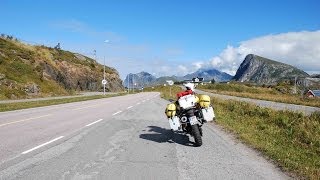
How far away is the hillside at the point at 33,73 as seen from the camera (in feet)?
183

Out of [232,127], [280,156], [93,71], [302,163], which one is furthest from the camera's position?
[93,71]

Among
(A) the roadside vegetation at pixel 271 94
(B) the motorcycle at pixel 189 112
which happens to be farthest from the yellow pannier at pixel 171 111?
(A) the roadside vegetation at pixel 271 94

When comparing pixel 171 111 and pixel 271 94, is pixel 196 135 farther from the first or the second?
pixel 271 94

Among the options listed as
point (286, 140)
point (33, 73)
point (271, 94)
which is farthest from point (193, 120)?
point (271, 94)

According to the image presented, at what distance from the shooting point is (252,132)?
51.5ft

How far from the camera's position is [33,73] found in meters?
64.5

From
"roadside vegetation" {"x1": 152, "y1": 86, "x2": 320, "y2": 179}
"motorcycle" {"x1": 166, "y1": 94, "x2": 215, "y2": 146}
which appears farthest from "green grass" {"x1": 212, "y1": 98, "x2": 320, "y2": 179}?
"motorcycle" {"x1": 166, "y1": 94, "x2": 215, "y2": 146}

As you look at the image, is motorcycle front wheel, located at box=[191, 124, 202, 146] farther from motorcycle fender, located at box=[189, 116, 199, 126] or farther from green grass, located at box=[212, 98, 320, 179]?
green grass, located at box=[212, 98, 320, 179]

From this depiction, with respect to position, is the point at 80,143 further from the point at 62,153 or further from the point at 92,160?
the point at 92,160

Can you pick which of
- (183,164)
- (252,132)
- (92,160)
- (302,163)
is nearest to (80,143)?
(92,160)

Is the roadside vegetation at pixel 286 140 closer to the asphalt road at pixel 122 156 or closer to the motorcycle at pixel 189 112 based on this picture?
the asphalt road at pixel 122 156

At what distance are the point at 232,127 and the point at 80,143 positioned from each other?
24.6ft

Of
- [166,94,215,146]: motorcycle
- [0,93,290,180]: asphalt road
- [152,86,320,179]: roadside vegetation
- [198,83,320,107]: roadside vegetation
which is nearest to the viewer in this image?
[0,93,290,180]: asphalt road

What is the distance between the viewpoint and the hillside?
5588cm
